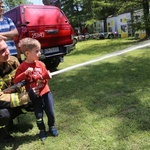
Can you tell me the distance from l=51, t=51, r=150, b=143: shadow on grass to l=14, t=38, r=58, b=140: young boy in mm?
469

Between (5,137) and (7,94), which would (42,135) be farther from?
(7,94)

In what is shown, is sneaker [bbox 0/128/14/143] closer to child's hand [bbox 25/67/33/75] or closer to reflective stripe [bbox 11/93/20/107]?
reflective stripe [bbox 11/93/20/107]

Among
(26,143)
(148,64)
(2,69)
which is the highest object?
(2,69)

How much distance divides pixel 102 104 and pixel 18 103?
1.65 meters

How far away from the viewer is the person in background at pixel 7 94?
291cm

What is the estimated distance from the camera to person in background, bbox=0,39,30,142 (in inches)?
115

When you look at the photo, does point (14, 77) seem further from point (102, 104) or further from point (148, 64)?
point (148, 64)

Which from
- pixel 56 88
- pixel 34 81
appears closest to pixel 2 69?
pixel 34 81

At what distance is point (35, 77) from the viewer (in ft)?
9.93

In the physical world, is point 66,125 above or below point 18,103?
below

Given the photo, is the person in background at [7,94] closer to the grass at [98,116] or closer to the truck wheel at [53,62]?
the grass at [98,116]

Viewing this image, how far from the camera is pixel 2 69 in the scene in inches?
126

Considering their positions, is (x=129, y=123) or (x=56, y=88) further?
(x=56, y=88)

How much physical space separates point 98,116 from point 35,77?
1.18m
